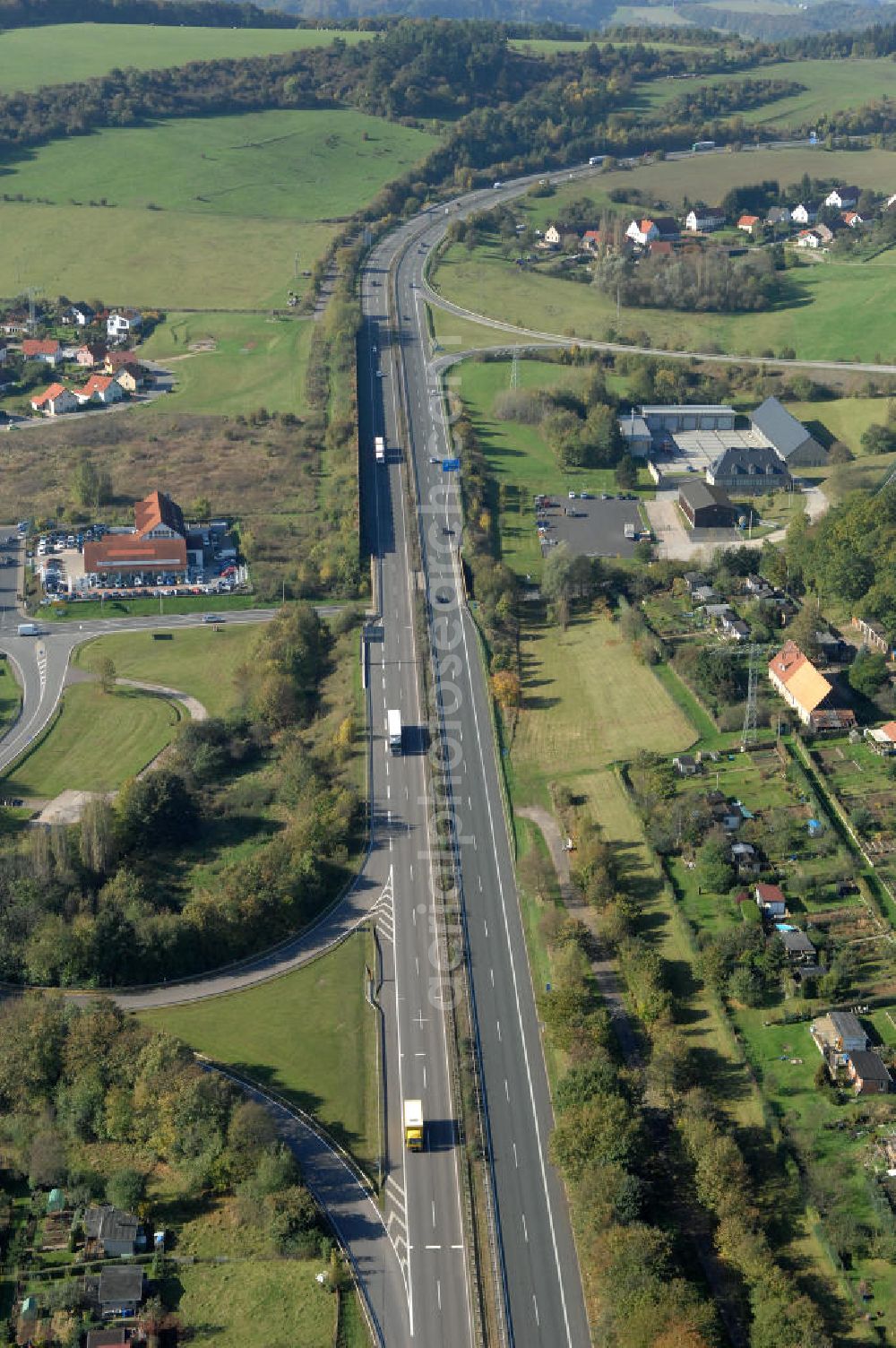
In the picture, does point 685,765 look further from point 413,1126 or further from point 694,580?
point 413,1126

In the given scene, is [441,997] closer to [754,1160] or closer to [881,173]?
[754,1160]

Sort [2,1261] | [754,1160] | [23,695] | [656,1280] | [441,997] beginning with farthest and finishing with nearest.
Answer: [23,695]
[441,997]
[754,1160]
[2,1261]
[656,1280]

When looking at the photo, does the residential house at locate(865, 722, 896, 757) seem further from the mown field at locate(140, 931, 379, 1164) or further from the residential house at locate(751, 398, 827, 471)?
the residential house at locate(751, 398, 827, 471)

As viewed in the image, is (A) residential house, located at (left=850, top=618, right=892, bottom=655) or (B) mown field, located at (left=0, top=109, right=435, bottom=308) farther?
(B) mown field, located at (left=0, top=109, right=435, bottom=308)

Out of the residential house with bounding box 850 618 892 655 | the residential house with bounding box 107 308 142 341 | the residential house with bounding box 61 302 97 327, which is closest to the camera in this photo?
the residential house with bounding box 850 618 892 655

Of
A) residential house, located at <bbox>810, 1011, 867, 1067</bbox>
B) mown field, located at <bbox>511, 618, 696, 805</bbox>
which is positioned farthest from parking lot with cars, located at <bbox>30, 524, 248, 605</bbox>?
residential house, located at <bbox>810, 1011, 867, 1067</bbox>

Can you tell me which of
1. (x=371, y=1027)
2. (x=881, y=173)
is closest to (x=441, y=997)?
(x=371, y=1027)

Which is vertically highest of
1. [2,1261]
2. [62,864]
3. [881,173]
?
[881,173]
